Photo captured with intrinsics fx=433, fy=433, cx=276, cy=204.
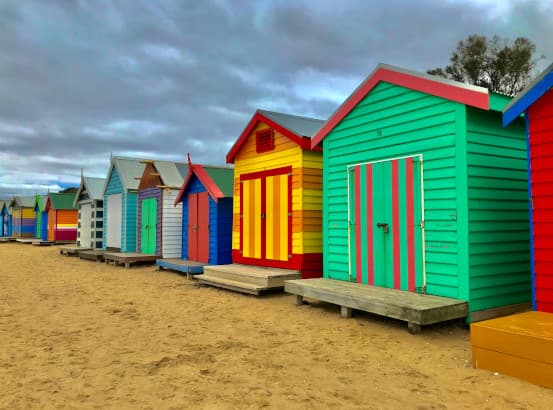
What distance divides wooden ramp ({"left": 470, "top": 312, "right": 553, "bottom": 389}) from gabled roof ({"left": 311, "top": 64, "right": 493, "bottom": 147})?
9.54ft

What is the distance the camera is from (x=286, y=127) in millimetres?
9656

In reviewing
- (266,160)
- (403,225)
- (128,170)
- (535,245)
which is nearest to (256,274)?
(266,160)

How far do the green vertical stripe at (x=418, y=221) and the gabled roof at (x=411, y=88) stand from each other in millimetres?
1047

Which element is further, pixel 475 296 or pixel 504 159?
pixel 504 159

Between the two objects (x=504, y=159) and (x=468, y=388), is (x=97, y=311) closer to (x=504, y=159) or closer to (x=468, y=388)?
(x=468, y=388)

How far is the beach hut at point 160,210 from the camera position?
49.2ft

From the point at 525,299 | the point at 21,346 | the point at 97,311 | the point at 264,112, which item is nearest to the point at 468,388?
the point at 525,299

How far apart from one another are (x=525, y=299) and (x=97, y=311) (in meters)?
6.93

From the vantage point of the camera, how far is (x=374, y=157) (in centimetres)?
725

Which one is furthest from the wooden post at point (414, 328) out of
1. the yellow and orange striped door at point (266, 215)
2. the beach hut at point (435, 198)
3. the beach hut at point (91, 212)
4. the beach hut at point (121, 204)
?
the beach hut at point (91, 212)

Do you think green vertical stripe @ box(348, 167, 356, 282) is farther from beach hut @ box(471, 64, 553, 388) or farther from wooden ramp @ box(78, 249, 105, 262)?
wooden ramp @ box(78, 249, 105, 262)

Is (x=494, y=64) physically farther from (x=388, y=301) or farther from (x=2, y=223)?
(x=2, y=223)

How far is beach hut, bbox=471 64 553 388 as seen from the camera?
4051mm

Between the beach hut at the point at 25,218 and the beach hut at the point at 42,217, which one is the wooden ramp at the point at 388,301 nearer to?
the beach hut at the point at 42,217
